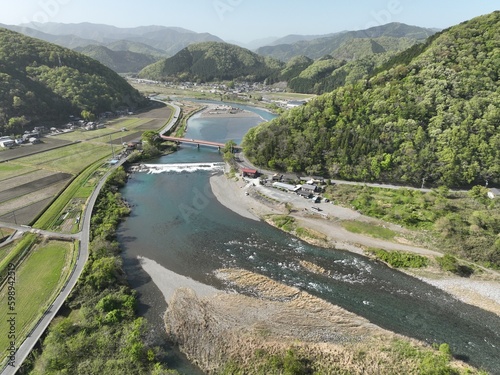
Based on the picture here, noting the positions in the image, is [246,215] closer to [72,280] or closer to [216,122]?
[72,280]

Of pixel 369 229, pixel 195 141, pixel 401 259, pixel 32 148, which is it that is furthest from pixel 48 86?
pixel 401 259

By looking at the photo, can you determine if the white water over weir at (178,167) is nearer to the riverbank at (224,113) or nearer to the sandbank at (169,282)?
the sandbank at (169,282)

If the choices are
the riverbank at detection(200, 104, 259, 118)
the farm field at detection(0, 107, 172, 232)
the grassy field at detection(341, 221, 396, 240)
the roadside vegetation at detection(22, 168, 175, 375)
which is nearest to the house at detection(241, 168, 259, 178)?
the grassy field at detection(341, 221, 396, 240)

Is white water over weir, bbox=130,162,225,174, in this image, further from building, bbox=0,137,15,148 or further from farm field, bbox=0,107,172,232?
building, bbox=0,137,15,148

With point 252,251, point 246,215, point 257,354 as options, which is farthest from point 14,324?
point 246,215

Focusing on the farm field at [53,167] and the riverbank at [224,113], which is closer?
the farm field at [53,167]

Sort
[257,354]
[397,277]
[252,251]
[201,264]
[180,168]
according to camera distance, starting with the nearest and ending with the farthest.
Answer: [257,354], [397,277], [201,264], [252,251], [180,168]

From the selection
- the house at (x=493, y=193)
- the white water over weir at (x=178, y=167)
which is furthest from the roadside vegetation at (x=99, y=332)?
the house at (x=493, y=193)
